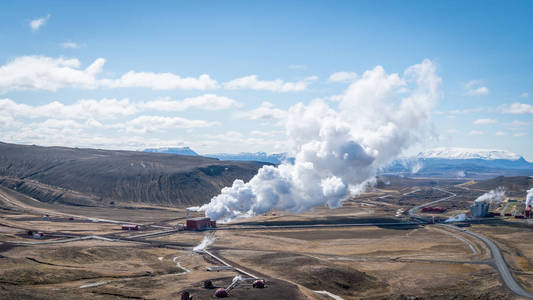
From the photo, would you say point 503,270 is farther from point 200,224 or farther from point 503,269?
point 200,224

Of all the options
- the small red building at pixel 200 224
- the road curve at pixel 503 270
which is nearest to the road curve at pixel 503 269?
the road curve at pixel 503 270

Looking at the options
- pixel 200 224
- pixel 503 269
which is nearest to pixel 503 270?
pixel 503 269

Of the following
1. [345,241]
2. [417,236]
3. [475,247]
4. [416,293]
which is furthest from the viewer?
[417,236]

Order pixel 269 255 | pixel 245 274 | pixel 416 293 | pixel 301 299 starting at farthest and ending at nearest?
pixel 269 255 < pixel 245 274 < pixel 416 293 < pixel 301 299

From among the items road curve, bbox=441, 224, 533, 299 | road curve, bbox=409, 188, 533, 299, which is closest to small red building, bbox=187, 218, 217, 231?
road curve, bbox=409, 188, 533, 299

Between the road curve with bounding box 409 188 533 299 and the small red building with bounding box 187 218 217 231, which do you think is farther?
the small red building with bounding box 187 218 217 231

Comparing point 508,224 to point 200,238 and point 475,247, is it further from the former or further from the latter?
point 200,238

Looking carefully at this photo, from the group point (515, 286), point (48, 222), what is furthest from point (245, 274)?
point (48, 222)

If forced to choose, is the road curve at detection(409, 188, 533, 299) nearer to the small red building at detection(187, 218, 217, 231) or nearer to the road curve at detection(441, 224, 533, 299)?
the road curve at detection(441, 224, 533, 299)
